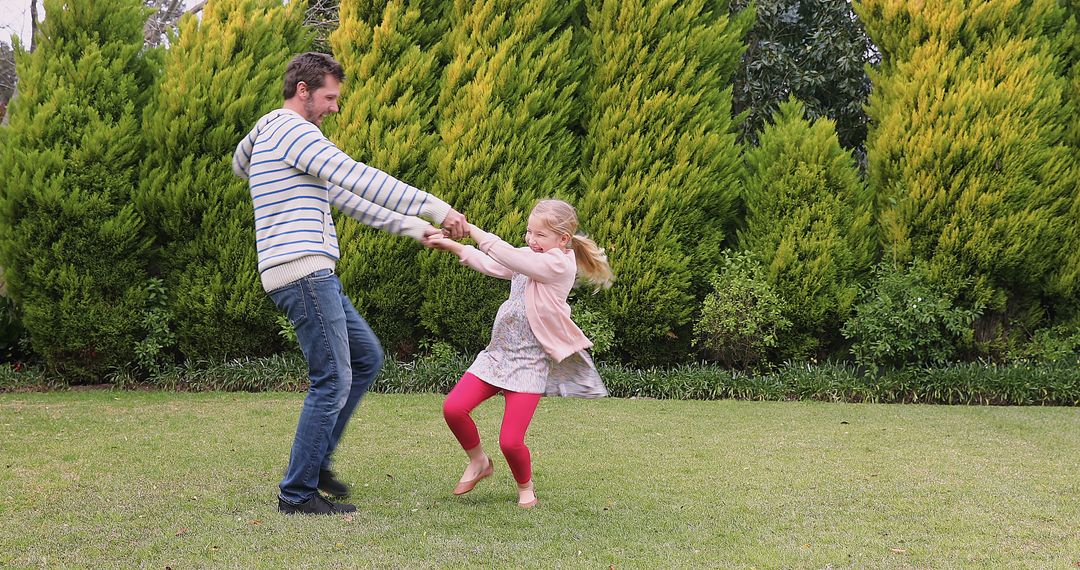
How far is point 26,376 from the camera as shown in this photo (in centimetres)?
777

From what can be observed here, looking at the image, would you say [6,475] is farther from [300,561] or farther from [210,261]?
[210,261]

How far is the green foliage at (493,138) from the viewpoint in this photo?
796cm

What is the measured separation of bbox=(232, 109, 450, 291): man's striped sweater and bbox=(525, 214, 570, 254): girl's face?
1.63 feet

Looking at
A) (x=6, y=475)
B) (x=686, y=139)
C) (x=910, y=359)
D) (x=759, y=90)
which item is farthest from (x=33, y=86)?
(x=910, y=359)

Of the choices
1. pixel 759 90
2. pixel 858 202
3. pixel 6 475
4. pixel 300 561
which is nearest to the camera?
pixel 300 561

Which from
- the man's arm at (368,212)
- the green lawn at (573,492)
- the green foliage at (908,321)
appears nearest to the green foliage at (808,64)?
the green foliage at (908,321)

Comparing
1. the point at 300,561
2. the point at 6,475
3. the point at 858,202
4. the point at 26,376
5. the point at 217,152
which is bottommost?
the point at 26,376

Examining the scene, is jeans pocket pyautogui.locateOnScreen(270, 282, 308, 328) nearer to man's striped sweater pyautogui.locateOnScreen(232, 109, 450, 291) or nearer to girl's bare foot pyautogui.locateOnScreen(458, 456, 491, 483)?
man's striped sweater pyautogui.locateOnScreen(232, 109, 450, 291)

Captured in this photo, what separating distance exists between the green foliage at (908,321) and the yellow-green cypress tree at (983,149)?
153mm

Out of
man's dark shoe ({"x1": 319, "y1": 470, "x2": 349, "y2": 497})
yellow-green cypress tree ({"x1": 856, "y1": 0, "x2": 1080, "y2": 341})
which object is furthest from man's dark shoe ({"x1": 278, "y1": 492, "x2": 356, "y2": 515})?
yellow-green cypress tree ({"x1": 856, "y1": 0, "x2": 1080, "y2": 341})

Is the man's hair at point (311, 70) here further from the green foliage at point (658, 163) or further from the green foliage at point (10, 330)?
the green foliage at point (10, 330)

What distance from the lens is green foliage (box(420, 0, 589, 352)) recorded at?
796 centimetres

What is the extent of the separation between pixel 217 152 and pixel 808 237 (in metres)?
4.91

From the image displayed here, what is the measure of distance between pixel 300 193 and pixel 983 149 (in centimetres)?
594
